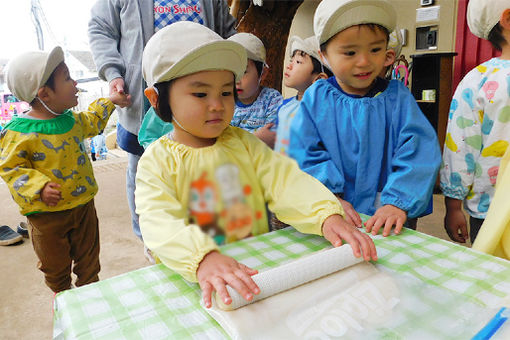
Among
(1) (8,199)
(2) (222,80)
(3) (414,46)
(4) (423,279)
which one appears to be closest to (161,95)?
(2) (222,80)

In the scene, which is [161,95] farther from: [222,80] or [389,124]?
[389,124]

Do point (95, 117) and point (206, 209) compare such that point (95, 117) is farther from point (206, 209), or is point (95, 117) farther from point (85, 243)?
point (206, 209)

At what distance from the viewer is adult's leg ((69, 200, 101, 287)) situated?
0.88 metres

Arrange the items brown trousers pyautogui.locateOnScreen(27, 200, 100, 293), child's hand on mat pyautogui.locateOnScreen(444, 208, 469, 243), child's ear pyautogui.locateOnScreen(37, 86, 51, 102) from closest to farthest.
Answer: child's hand on mat pyautogui.locateOnScreen(444, 208, 469, 243), child's ear pyautogui.locateOnScreen(37, 86, 51, 102), brown trousers pyautogui.locateOnScreen(27, 200, 100, 293)

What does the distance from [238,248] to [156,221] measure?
0.13m

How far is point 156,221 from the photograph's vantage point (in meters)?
0.27

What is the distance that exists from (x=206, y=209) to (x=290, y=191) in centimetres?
11

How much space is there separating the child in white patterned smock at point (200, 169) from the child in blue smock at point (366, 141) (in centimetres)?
14

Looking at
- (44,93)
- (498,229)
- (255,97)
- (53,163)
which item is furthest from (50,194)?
(498,229)

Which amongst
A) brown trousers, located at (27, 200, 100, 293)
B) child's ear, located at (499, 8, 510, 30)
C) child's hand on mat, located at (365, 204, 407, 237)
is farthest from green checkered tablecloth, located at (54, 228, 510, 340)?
brown trousers, located at (27, 200, 100, 293)

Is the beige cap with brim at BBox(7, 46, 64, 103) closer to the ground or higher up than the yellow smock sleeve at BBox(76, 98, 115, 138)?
higher up

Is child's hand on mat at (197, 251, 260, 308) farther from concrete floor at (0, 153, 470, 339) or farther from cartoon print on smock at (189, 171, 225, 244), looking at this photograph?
concrete floor at (0, 153, 470, 339)

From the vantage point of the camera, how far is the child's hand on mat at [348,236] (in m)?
0.31

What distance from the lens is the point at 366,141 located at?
46 cm
